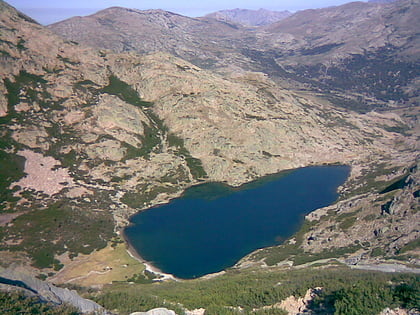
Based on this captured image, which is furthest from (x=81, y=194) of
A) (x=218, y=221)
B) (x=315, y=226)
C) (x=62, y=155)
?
(x=315, y=226)

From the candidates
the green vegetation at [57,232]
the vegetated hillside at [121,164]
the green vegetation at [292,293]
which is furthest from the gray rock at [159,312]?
the green vegetation at [57,232]

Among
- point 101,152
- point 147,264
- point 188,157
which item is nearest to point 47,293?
point 147,264

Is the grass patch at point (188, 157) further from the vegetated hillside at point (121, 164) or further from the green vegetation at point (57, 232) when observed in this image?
the green vegetation at point (57, 232)

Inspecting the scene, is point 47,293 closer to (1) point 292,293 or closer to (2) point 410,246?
(1) point 292,293

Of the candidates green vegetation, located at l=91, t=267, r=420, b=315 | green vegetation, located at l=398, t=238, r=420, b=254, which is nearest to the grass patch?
green vegetation, located at l=398, t=238, r=420, b=254

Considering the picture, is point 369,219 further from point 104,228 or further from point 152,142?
point 152,142
